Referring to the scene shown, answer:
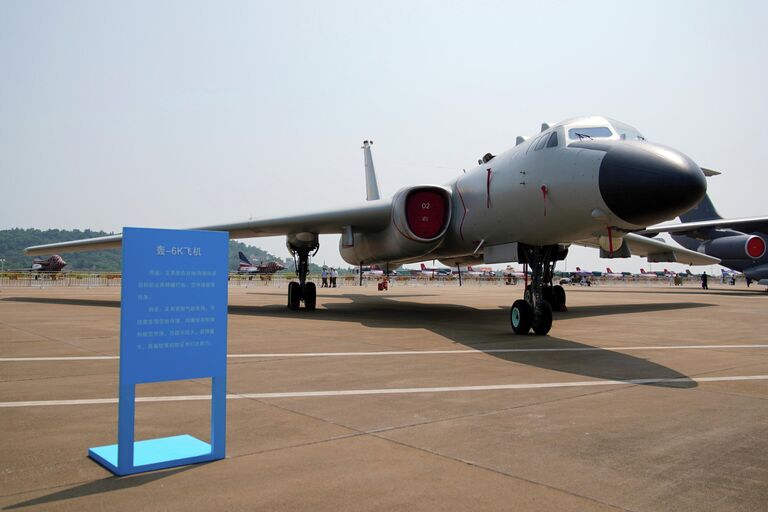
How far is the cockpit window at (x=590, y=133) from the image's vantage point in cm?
783

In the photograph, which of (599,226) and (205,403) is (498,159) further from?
(205,403)

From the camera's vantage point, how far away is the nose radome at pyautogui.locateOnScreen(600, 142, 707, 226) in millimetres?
6461

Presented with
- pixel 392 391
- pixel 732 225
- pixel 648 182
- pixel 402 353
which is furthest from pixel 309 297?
pixel 732 225

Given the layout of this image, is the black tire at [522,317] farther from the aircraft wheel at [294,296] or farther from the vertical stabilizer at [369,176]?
the vertical stabilizer at [369,176]

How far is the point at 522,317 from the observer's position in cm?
902

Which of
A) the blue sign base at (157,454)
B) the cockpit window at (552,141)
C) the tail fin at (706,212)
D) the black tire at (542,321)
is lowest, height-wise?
the blue sign base at (157,454)

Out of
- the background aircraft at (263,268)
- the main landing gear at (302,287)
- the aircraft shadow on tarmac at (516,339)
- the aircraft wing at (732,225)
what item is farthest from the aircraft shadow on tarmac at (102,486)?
the background aircraft at (263,268)

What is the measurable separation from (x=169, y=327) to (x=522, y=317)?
6.76 meters

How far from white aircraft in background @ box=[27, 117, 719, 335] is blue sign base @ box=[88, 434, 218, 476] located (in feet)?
18.0

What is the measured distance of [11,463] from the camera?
3043 mm

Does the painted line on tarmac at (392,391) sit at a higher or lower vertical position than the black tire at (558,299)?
lower

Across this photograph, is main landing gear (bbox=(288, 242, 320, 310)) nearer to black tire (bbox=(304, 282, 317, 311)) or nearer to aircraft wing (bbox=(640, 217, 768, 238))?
black tire (bbox=(304, 282, 317, 311))

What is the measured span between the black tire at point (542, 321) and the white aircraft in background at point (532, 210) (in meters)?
0.02

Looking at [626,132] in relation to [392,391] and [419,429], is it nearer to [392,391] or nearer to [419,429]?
[392,391]
